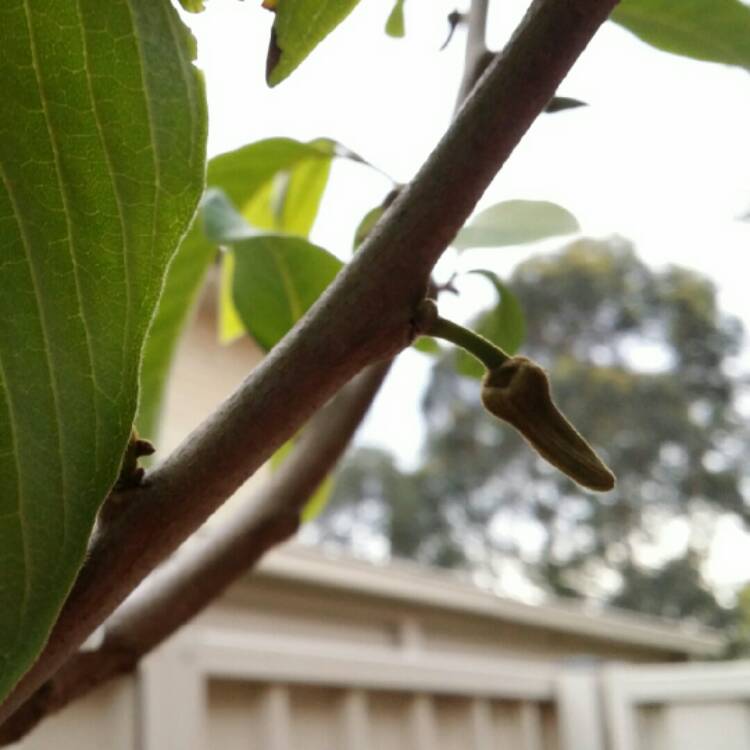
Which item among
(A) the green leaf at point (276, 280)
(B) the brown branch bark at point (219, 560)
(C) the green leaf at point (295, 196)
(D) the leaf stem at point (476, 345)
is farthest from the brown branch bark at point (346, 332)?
(C) the green leaf at point (295, 196)

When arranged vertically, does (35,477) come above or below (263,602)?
below

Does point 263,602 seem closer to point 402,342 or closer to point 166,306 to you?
point 166,306

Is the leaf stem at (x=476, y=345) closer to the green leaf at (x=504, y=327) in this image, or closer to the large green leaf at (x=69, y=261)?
the large green leaf at (x=69, y=261)

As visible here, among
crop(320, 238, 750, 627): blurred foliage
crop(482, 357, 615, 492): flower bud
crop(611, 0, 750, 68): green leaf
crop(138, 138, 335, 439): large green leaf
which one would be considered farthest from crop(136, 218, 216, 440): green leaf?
crop(320, 238, 750, 627): blurred foliage

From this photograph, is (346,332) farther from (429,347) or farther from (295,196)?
(295,196)

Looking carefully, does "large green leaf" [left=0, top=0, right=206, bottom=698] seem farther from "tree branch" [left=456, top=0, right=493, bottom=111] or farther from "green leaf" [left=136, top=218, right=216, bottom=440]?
"green leaf" [left=136, top=218, right=216, bottom=440]

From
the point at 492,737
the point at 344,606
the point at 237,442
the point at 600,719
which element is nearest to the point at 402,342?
the point at 237,442
